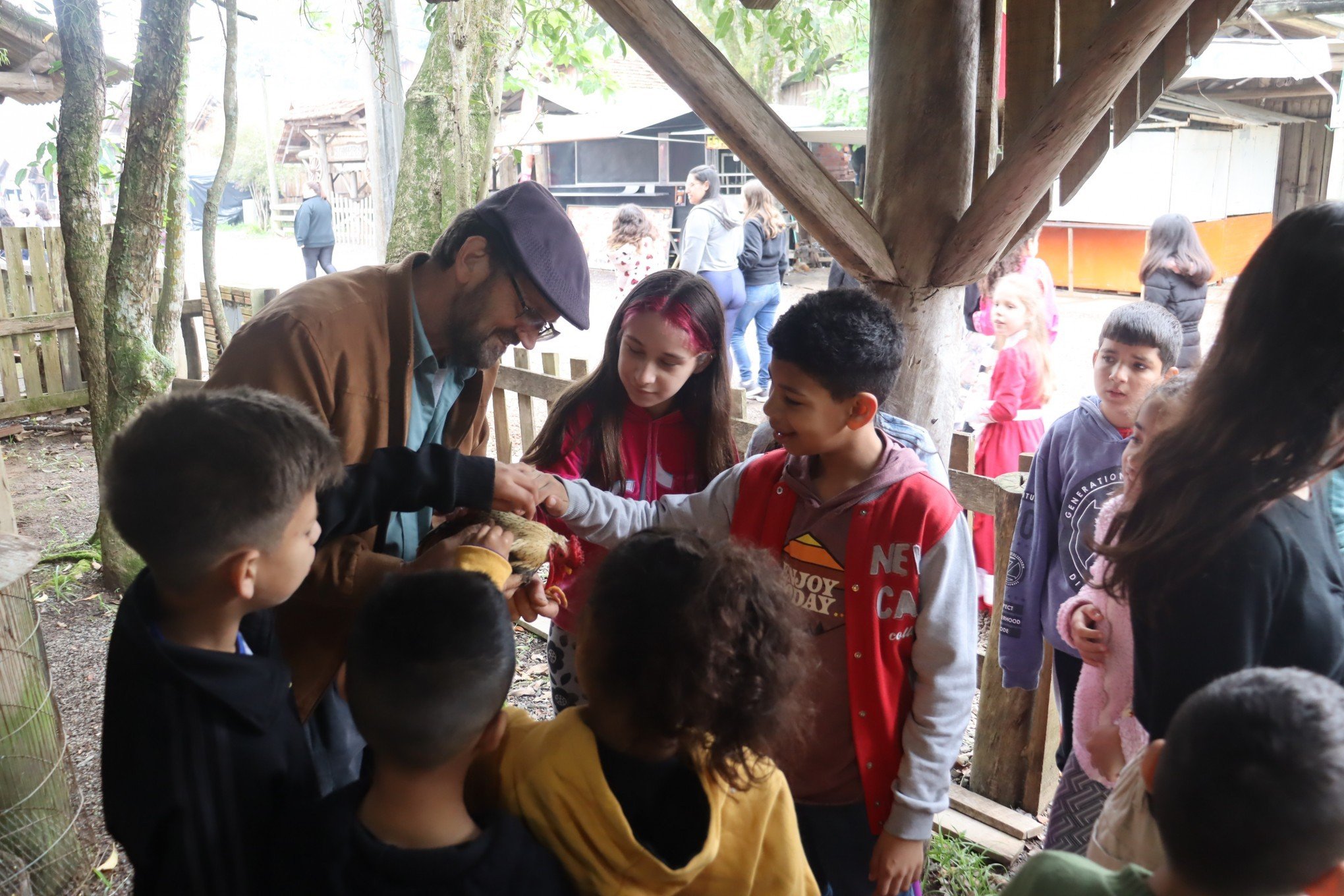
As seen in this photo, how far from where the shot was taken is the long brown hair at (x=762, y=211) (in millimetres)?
9758

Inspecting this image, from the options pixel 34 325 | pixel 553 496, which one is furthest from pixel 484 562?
pixel 34 325

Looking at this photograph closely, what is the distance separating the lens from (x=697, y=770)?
138 centimetres

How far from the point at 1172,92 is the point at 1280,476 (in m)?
15.7

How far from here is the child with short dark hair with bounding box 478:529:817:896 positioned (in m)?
1.32

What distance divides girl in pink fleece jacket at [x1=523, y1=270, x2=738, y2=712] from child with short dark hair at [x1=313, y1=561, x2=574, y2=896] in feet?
3.94

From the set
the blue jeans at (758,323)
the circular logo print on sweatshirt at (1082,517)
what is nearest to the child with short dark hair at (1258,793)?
the circular logo print on sweatshirt at (1082,517)

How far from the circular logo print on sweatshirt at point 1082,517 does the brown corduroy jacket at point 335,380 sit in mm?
1890

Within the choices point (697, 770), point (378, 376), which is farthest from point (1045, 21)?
point (697, 770)

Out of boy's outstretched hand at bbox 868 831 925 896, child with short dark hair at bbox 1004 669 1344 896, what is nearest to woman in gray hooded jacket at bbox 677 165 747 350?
boy's outstretched hand at bbox 868 831 925 896

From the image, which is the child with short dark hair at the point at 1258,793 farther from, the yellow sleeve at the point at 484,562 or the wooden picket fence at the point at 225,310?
the wooden picket fence at the point at 225,310

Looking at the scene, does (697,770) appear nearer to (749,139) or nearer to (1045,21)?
(749,139)

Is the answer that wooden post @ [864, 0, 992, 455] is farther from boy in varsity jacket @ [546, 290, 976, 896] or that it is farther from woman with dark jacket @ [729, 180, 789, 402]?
woman with dark jacket @ [729, 180, 789, 402]

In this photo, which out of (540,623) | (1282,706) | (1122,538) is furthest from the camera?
(540,623)

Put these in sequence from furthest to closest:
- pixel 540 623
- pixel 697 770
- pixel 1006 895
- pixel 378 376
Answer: pixel 540 623
pixel 378 376
pixel 697 770
pixel 1006 895
